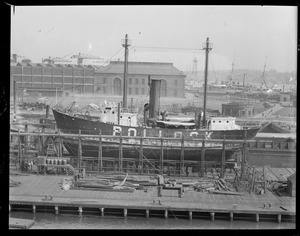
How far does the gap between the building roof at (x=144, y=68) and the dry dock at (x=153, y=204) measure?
7.41 feet

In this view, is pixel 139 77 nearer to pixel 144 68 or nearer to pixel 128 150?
pixel 144 68

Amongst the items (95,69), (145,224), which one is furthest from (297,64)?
(95,69)

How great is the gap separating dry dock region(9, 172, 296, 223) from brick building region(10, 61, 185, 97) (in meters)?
2.05

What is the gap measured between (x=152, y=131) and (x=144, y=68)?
1.36m

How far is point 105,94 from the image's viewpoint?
9016 mm

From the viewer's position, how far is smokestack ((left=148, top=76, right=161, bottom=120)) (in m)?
9.09

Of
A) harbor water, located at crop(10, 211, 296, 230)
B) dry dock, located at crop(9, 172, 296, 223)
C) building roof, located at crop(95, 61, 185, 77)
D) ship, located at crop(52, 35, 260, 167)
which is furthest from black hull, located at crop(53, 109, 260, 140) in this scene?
harbor water, located at crop(10, 211, 296, 230)

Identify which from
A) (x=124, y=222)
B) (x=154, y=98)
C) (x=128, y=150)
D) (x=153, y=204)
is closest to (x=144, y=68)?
(x=154, y=98)

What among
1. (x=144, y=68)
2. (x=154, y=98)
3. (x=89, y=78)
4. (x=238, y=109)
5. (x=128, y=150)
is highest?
(x=144, y=68)

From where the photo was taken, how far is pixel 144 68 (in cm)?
892

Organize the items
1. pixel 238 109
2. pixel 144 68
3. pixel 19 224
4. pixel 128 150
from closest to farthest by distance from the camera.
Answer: pixel 19 224 → pixel 144 68 → pixel 128 150 → pixel 238 109

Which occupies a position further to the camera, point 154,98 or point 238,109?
point 238,109

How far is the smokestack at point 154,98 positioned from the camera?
9.09m
